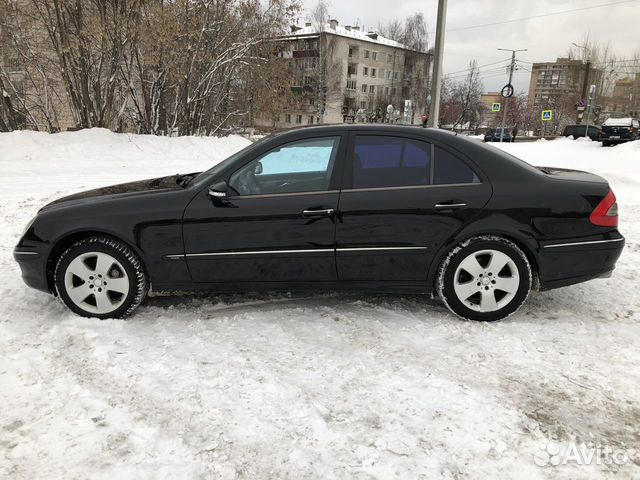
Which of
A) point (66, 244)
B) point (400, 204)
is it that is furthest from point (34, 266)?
point (400, 204)

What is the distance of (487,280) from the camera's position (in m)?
Answer: 3.63

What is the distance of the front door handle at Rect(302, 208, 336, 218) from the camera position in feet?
11.6

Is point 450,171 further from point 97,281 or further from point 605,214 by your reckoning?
point 97,281

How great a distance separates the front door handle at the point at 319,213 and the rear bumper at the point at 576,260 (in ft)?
5.39

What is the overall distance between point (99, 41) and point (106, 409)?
1486 centimetres

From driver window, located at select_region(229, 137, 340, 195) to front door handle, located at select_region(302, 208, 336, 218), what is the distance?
0.18m

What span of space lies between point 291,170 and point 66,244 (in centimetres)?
188

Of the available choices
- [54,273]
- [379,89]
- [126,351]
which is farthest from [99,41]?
[379,89]

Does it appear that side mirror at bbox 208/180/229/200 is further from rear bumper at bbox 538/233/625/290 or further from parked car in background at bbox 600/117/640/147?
parked car in background at bbox 600/117/640/147

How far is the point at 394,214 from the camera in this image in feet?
11.7

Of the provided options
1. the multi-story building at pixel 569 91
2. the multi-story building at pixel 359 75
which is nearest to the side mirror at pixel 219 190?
the multi-story building at pixel 569 91

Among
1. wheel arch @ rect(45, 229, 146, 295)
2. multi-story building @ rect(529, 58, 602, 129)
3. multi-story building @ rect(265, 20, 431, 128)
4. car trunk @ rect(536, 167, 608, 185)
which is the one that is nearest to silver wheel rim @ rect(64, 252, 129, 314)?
wheel arch @ rect(45, 229, 146, 295)

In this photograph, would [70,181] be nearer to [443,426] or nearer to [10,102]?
[10,102]

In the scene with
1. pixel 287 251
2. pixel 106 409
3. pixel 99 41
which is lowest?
pixel 106 409
